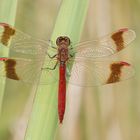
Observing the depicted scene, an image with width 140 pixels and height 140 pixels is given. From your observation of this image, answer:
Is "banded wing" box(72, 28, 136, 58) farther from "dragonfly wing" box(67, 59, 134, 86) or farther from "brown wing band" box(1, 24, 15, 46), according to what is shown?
"brown wing band" box(1, 24, 15, 46)

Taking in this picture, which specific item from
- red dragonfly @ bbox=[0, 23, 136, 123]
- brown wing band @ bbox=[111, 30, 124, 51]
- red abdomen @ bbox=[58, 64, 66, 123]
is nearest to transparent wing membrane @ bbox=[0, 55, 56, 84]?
red dragonfly @ bbox=[0, 23, 136, 123]

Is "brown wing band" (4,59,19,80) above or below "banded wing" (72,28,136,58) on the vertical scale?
below

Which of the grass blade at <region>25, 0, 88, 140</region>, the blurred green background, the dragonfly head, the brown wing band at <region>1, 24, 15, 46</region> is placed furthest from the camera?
the blurred green background

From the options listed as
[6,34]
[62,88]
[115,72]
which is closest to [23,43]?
[6,34]

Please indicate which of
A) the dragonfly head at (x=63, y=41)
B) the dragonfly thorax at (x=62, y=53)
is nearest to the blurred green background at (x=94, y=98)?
the dragonfly thorax at (x=62, y=53)

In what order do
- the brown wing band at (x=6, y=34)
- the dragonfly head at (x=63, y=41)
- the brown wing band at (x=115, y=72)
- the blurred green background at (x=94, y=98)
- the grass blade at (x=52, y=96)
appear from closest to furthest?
the grass blade at (x=52, y=96), the dragonfly head at (x=63, y=41), the brown wing band at (x=6, y=34), the brown wing band at (x=115, y=72), the blurred green background at (x=94, y=98)

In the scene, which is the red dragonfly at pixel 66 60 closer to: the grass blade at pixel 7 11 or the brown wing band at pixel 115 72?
the brown wing band at pixel 115 72
